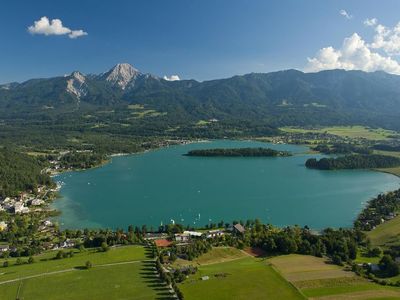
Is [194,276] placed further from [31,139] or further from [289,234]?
[31,139]

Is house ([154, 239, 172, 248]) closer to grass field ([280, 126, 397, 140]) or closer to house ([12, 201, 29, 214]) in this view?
house ([12, 201, 29, 214])

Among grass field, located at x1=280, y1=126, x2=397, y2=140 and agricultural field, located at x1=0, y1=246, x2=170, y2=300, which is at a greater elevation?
grass field, located at x1=280, y1=126, x2=397, y2=140

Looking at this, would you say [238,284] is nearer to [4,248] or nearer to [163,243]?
[163,243]

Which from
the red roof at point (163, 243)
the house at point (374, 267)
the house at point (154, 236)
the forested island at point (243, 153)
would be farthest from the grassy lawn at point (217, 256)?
the forested island at point (243, 153)

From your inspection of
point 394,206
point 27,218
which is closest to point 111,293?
point 27,218

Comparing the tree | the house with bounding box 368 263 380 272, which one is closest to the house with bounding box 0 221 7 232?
the house with bounding box 368 263 380 272

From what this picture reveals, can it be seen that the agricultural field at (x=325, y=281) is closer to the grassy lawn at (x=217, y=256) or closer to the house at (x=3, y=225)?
the grassy lawn at (x=217, y=256)

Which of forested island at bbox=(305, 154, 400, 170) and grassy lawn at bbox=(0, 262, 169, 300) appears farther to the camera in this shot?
forested island at bbox=(305, 154, 400, 170)
